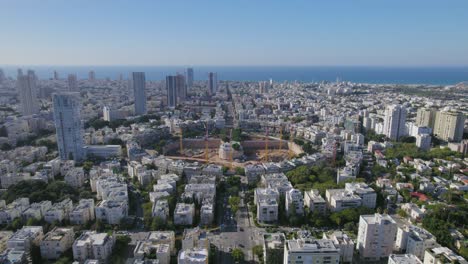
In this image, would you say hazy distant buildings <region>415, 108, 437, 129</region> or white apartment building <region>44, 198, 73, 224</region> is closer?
white apartment building <region>44, 198, 73, 224</region>

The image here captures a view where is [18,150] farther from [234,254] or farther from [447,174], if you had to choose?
→ [447,174]

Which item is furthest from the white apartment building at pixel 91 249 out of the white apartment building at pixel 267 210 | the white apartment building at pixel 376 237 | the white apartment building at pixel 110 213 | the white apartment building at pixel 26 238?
the white apartment building at pixel 376 237

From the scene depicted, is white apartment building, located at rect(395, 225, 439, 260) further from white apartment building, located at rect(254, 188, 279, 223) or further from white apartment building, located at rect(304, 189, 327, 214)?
white apartment building, located at rect(254, 188, 279, 223)

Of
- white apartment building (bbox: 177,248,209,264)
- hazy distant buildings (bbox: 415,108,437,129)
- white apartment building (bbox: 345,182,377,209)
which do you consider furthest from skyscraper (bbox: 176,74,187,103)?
white apartment building (bbox: 177,248,209,264)

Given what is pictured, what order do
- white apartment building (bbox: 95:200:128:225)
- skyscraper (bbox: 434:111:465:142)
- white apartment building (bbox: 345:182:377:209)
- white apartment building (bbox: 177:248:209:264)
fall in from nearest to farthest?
white apartment building (bbox: 177:248:209:264), white apartment building (bbox: 95:200:128:225), white apartment building (bbox: 345:182:377:209), skyscraper (bbox: 434:111:465:142)

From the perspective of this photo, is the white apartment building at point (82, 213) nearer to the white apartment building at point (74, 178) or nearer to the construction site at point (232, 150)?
the white apartment building at point (74, 178)

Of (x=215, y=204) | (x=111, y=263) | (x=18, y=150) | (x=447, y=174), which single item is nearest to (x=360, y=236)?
(x=215, y=204)
